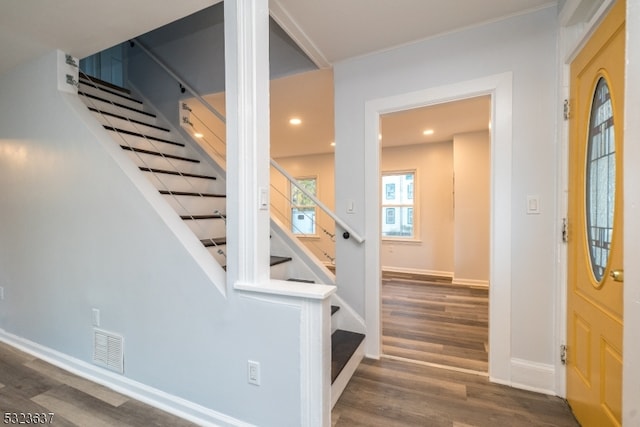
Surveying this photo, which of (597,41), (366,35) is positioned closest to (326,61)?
(366,35)

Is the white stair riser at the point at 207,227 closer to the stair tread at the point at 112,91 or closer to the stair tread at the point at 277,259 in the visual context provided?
the stair tread at the point at 277,259

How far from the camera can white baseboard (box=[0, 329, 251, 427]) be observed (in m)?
1.60

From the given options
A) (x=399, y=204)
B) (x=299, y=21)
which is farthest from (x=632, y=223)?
(x=399, y=204)

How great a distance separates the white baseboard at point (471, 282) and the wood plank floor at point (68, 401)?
172 inches

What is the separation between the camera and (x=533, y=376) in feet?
6.23

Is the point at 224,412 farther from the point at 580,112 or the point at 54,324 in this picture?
the point at 580,112

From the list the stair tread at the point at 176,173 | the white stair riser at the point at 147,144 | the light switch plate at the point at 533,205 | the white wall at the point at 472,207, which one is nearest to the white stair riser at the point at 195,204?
the stair tread at the point at 176,173

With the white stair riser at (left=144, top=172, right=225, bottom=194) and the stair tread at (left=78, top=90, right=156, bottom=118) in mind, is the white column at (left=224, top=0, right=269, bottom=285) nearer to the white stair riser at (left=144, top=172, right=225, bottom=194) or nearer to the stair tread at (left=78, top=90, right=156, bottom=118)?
the white stair riser at (left=144, top=172, right=225, bottom=194)

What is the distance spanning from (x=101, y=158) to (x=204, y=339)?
4.60ft

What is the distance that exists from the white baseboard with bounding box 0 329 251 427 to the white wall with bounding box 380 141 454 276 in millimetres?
4659

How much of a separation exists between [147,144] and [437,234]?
481cm

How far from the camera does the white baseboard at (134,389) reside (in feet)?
5.25

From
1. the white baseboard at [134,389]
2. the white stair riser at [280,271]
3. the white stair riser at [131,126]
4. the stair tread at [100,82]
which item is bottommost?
the white baseboard at [134,389]

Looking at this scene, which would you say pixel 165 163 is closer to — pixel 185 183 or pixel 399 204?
pixel 185 183
